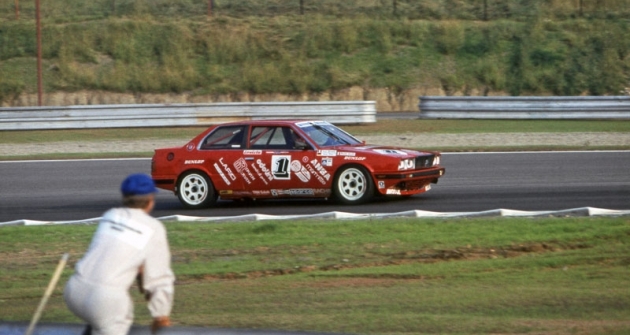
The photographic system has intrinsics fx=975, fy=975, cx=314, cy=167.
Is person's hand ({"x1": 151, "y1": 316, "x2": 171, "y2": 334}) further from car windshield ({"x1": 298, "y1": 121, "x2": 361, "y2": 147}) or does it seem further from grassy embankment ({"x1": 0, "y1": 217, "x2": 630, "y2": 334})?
car windshield ({"x1": 298, "y1": 121, "x2": 361, "y2": 147})

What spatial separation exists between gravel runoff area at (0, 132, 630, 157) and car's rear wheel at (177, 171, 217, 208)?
841 centimetres

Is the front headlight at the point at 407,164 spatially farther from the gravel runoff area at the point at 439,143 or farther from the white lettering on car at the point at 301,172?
the gravel runoff area at the point at 439,143

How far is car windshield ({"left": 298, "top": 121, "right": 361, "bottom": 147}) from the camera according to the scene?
46.6 feet

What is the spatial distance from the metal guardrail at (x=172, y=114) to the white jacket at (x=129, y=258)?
74.8 ft

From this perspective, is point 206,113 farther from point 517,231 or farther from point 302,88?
point 517,231

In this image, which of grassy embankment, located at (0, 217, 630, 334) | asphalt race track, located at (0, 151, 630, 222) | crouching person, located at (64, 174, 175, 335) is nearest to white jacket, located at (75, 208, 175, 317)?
crouching person, located at (64, 174, 175, 335)

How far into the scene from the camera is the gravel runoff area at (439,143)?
2195 cm

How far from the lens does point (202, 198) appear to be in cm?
1452

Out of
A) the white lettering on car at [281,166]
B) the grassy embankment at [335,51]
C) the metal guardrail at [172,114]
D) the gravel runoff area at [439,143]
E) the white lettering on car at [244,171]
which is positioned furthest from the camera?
the grassy embankment at [335,51]

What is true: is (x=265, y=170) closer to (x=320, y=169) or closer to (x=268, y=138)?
(x=268, y=138)

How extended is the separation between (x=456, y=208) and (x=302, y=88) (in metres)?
24.9

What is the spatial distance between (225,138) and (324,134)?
149cm

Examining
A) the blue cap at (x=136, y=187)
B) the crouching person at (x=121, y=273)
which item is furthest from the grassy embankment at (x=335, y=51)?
the crouching person at (x=121, y=273)

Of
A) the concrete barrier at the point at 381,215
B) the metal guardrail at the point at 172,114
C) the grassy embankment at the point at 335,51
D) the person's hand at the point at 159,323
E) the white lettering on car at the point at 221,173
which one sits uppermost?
the grassy embankment at the point at 335,51
